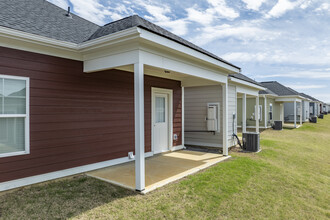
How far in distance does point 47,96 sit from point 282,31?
12.1 meters

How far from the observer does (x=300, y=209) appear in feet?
11.7

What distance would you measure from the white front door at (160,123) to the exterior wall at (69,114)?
→ 3.90 ft

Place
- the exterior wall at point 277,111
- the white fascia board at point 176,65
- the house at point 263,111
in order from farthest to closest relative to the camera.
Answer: the exterior wall at point 277,111
the house at point 263,111
the white fascia board at point 176,65

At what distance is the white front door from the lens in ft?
23.2

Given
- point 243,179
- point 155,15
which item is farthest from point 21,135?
point 155,15

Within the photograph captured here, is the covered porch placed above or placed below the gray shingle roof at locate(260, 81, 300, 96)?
below

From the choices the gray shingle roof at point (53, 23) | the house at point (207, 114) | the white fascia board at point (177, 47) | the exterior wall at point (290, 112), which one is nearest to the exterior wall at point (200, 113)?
the house at point (207, 114)

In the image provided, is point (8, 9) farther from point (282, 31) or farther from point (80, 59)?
point (282, 31)

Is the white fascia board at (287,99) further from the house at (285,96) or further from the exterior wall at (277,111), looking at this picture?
the exterior wall at (277,111)

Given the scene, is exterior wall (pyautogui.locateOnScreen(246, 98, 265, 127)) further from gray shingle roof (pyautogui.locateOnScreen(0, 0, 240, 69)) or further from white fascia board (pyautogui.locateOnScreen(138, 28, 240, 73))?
gray shingle roof (pyautogui.locateOnScreen(0, 0, 240, 69))

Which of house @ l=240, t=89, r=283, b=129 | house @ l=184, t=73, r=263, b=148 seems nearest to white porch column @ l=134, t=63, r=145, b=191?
house @ l=184, t=73, r=263, b=148

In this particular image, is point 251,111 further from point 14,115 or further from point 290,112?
point 14,115

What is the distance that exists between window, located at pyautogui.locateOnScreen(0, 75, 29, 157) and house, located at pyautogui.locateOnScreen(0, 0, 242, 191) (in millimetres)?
15

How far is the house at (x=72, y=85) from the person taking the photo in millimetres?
3814
